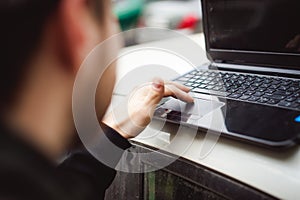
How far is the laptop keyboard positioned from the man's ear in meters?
0.35

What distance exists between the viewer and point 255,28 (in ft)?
2.42

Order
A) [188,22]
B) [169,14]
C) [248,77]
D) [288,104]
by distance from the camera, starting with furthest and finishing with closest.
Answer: [169,14] < [188,22] < [248,77] < [288,104]

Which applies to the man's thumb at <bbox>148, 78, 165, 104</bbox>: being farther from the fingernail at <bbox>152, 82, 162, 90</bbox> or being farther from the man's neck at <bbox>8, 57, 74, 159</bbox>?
the man's neck at <bbox>8, 57, 74, 159</bbox>

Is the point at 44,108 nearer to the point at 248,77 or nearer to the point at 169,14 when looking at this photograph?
the point at 248,77

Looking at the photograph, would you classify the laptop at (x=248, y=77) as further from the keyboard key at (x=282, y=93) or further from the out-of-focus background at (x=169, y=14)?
the out-of-focus background at (x=169, y=14)

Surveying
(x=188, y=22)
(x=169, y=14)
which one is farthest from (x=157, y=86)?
(x=169, y=14)

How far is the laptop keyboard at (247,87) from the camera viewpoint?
0.61 meters

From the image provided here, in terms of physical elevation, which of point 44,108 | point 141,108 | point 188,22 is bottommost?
point 188,22

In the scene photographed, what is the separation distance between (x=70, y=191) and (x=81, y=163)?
4.1 inches

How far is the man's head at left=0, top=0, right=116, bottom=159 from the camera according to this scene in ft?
1.08

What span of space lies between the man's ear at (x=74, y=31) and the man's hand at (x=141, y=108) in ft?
0.80

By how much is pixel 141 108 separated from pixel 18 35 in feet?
1.06

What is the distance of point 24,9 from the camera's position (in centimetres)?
32

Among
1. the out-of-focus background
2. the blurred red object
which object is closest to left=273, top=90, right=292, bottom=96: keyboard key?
the out-of-focus background
